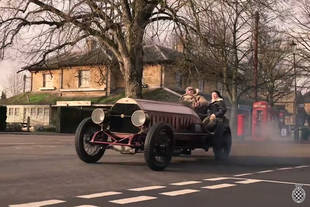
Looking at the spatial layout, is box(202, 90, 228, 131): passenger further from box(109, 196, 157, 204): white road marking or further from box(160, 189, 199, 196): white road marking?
box(109, 196, 157, 204): white road marking

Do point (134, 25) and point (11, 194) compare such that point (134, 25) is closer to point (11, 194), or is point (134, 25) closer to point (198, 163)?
point (198, 163)

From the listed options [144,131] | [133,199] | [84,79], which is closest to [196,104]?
[144,131]

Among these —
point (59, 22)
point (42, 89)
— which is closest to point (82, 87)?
point (42, 89)

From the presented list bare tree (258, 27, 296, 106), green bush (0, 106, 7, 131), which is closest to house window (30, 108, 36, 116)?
green bush (0, 106, 7, 131)

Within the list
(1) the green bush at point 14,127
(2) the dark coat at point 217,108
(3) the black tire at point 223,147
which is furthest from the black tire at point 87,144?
(1) the green bush at point 14,127

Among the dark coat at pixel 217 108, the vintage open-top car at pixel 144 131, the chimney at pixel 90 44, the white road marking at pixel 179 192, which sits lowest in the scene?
the white road marking at pixel 179 192

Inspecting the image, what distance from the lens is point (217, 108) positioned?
518 inches

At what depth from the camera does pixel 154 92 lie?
40.6 meters

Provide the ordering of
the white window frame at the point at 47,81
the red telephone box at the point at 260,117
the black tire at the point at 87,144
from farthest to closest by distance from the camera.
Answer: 1. the white window frame at the point at 47,81
2. the red telephone box at the point at 260,117
3. the black tire at the point at 87,144

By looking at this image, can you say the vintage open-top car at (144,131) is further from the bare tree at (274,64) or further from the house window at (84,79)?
the house window at (84,79)

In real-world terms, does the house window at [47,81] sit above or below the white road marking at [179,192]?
above

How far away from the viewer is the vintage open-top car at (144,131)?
10.2 m

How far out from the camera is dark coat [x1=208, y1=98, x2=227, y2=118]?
1303cm

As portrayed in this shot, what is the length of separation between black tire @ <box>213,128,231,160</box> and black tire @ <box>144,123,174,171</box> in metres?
2.79
